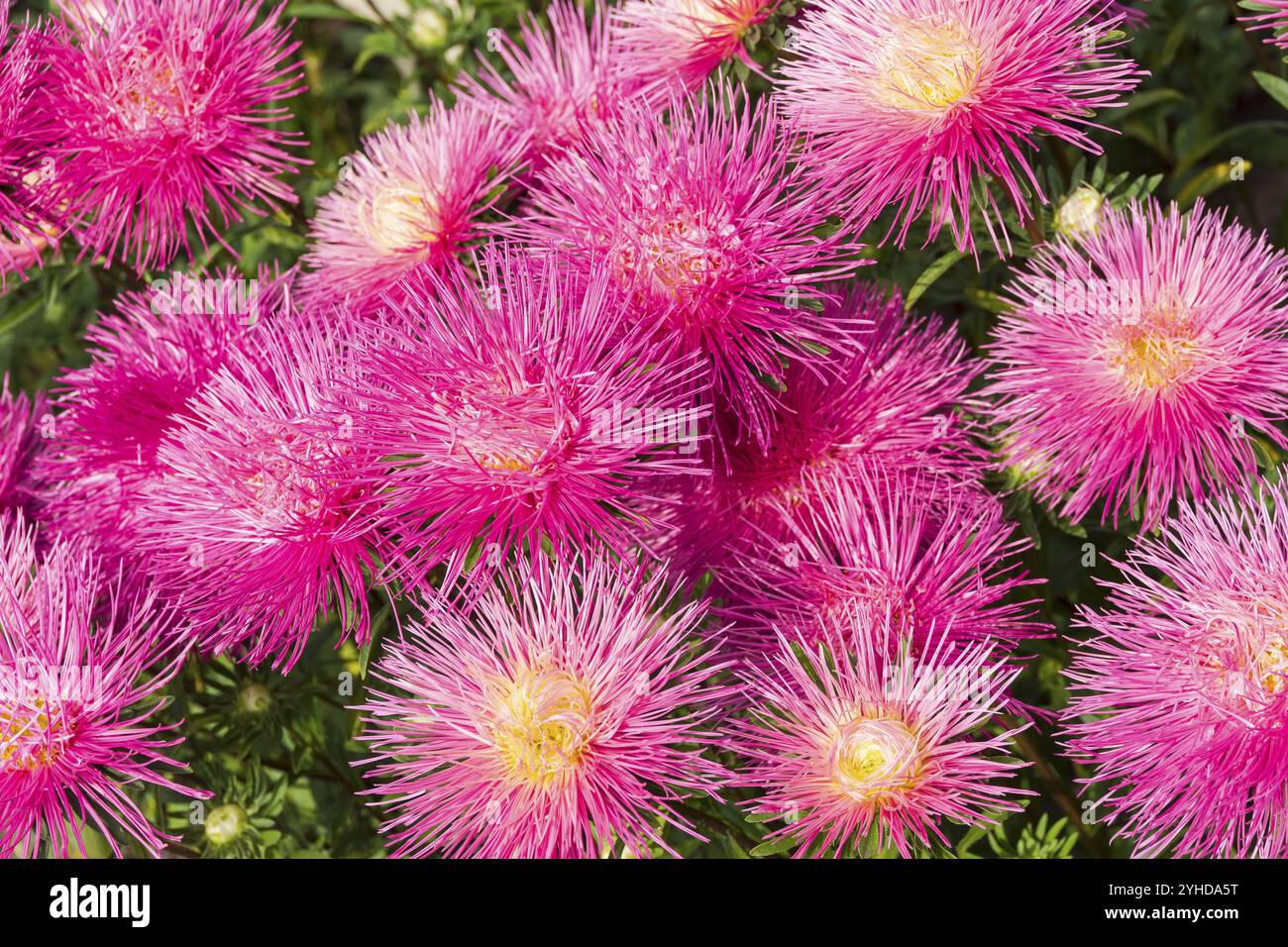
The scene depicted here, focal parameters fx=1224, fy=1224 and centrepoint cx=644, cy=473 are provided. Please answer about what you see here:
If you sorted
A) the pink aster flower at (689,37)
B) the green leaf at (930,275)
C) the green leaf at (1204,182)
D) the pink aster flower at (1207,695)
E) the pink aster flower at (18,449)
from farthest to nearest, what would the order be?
the green leaf at (1204,182) → the pink aster flower at (18,449) → the pink aster flower at (689,37) → the green leaf at (930,275) → the pink aster flower at (1207,695)

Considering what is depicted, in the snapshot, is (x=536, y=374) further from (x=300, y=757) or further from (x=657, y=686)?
(x=300, y=757)

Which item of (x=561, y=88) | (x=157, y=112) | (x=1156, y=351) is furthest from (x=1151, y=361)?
(x=157, y=112)

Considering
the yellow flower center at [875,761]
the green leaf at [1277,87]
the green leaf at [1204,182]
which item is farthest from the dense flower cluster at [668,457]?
the green leaf at [1204,182]

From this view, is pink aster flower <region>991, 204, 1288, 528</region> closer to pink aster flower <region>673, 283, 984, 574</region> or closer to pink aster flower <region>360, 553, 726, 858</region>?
pink aster flower <region>673, 283, 984, 574</region>

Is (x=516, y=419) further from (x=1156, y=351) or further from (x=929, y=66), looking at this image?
(x=1156, y=351)

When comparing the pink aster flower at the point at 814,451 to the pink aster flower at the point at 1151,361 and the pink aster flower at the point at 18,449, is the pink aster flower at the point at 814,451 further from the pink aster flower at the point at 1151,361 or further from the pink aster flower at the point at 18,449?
the pink aster flower at the point at 18,449

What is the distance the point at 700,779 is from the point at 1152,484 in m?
0.62

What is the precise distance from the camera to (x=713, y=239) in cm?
136

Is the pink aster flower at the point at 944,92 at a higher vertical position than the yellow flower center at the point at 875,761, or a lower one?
higher

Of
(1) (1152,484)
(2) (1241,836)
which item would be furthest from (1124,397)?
(2) (1241,836)

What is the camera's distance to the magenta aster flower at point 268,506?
1.36 m

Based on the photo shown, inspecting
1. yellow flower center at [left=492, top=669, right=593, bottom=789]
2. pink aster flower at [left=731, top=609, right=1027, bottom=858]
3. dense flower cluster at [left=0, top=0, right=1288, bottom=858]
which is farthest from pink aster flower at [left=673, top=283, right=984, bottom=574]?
yellow flower center at [left=492, top=669, right=593, bottom=789]

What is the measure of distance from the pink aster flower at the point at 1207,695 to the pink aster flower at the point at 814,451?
0.30 meters

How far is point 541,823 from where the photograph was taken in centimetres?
124
